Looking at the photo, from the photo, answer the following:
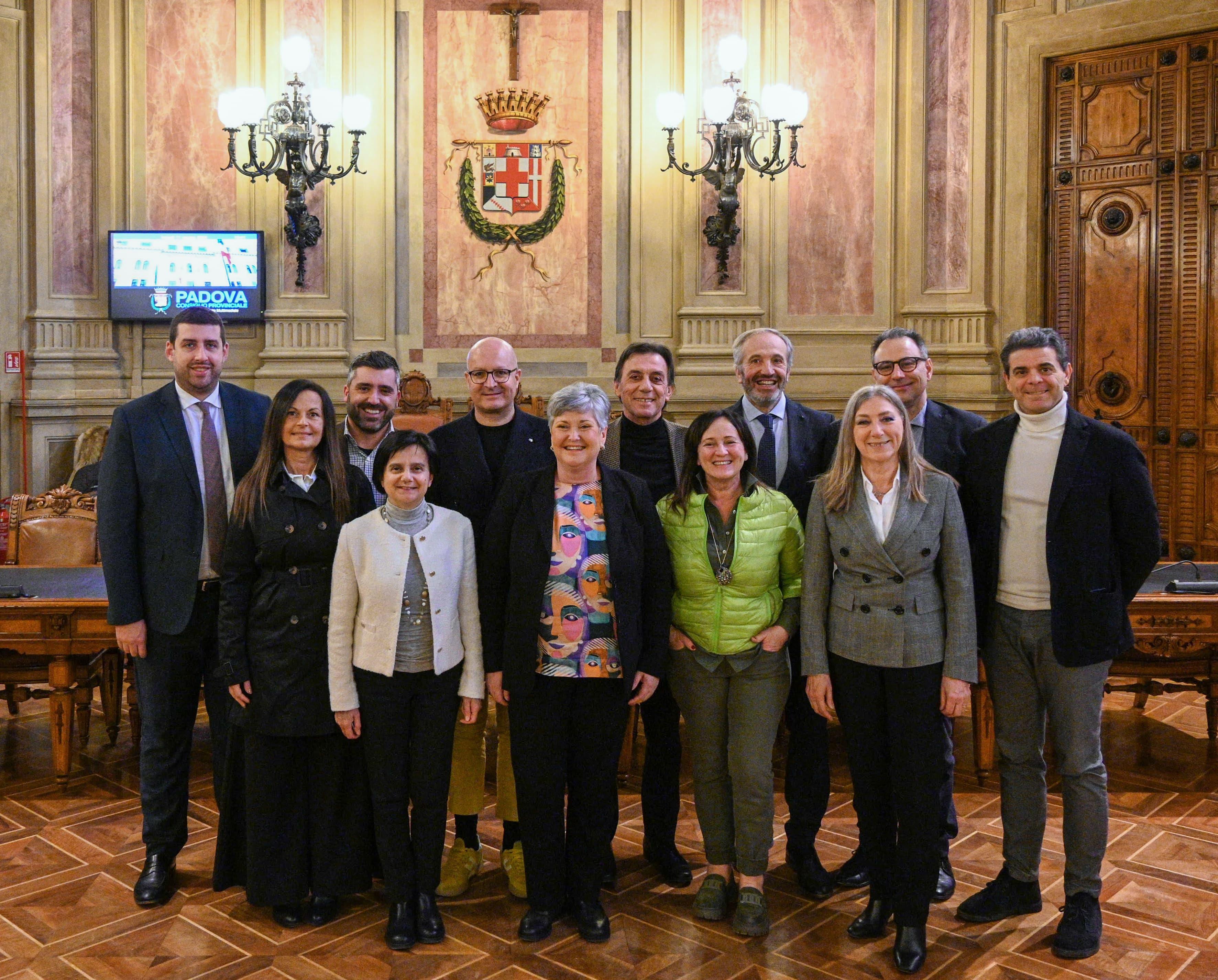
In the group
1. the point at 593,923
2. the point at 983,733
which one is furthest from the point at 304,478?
the point at 983,733

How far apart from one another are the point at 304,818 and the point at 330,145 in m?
5.16

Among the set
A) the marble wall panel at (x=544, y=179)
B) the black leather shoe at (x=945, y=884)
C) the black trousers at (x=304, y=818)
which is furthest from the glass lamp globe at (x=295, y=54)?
the black leather shoe at (x=945, y=884)

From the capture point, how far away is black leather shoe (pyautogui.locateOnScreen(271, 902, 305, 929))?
3.22 metres

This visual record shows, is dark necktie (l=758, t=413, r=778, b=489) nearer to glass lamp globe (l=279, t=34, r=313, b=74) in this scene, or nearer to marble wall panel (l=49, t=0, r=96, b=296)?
glass lamp globe (l=279, t=34, r=313, b=74)

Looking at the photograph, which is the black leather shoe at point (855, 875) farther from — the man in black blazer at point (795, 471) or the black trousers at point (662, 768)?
the black trousers at point (662, 768)

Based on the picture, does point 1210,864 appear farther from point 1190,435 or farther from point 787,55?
point 787,55

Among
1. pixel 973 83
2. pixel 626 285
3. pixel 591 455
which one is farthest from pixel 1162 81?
pixel 591 455

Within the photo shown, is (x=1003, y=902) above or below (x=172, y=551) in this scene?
below

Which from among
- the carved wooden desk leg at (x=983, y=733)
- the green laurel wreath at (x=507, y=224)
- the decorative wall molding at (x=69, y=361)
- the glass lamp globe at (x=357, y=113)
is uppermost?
the glass lamp globe at (x=357, y=113)

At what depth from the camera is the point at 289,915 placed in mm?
3229

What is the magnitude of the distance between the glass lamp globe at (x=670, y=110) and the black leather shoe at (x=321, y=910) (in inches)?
199

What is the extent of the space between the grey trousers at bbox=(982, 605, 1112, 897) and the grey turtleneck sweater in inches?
59.3

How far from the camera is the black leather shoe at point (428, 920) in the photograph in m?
3.14

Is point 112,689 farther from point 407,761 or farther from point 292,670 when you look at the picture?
point 407,761
